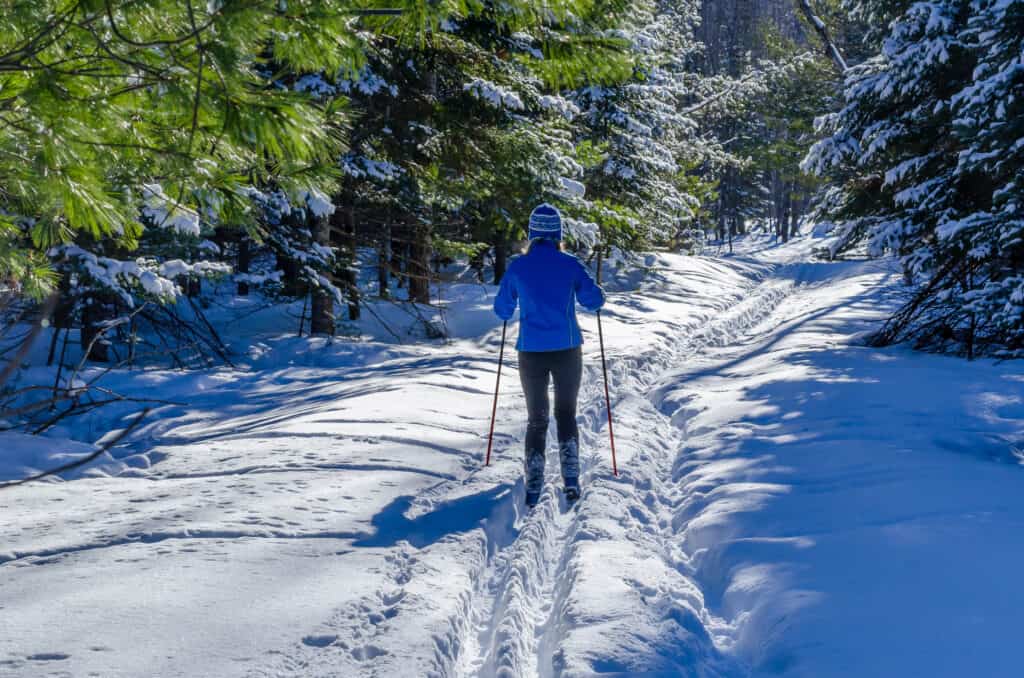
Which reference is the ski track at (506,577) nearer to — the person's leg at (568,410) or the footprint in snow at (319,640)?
the footprint in snow at (319,640)

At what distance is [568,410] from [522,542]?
1297mm

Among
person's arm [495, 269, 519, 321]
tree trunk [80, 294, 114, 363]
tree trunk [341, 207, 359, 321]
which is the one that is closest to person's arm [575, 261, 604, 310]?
person's arm [495, 269, 519, 321]

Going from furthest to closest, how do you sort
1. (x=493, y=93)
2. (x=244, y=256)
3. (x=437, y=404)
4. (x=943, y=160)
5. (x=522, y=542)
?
(x=244, y=256) → (x=943, y=160) → (x=493, y=93) → (x=437, y=404) → (x=522, y=542)

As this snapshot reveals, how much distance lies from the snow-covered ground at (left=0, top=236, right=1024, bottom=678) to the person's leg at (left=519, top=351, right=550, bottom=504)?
0.24 meters

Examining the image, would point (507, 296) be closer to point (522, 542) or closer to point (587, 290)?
point (587, 290)

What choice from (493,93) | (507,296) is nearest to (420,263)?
(493,93)

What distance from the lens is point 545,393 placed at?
5422 mm

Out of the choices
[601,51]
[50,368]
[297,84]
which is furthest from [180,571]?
[297,84]

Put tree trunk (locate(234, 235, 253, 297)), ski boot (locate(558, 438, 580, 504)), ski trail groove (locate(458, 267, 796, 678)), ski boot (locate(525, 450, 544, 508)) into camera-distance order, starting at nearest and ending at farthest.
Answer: ski trail groove (locate(458, 267, 796, 678)) < ski boot (locate(525, 450, 544, 508)) < ski boot (locate(558, 438, 580, 504)) < tree trunk (locate(234, 235, 253, 297))

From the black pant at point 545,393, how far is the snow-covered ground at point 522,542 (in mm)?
425

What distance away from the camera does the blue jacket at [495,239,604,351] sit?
17.3ft

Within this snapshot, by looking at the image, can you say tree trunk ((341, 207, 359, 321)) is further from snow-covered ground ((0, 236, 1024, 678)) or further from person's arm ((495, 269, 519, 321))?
person's arm ((495, 269, 519, 321))

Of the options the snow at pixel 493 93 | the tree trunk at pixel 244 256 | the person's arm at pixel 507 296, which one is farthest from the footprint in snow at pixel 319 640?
the tree trunk at pixel 244 256

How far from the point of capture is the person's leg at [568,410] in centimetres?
532
